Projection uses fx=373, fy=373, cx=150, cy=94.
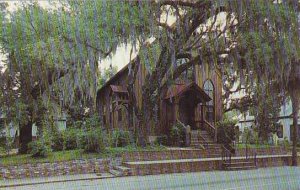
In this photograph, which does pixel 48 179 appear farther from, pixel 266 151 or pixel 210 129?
pixel 266 151

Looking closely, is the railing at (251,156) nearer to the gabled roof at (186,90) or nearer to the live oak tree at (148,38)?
the live oak tree at (148,38)

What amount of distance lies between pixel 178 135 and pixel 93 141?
6.30m

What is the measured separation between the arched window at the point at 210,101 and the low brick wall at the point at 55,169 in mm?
11477

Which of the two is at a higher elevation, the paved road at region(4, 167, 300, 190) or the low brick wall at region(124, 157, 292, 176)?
the low brick wall at region(124, 157, 292, 176)

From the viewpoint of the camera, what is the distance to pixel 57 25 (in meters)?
15.4

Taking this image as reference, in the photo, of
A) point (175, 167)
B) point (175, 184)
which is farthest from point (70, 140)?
point (175, 184)

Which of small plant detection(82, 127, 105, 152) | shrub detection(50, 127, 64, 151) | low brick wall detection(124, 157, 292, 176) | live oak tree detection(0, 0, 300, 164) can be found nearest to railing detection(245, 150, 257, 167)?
low brick wall detection(124, 157, 292, 176)

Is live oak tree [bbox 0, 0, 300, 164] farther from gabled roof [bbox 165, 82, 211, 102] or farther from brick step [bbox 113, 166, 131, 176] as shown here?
brick step [bbox 113, 166, 131, 176]

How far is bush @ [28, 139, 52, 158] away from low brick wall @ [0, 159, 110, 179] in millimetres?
1077

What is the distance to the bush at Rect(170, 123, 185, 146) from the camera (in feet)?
72.0

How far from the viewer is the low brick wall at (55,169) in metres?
14.7

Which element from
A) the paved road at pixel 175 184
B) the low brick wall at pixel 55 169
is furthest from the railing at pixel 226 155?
the low brick wall at pixel 55 169

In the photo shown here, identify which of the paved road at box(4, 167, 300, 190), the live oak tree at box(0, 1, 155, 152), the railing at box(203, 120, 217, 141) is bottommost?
the paved road at box(4, 167, 300, 190)

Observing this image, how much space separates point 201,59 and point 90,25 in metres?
6.65
